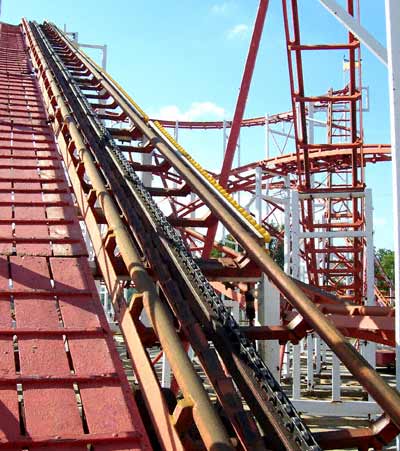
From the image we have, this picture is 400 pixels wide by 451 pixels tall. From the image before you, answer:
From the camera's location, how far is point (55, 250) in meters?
3.68

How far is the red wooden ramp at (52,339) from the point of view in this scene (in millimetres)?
2268

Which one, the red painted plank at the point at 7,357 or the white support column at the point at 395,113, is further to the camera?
the red painted plank at the point at 7,357

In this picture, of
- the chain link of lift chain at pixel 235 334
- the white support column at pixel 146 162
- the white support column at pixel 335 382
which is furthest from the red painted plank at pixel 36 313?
the white support column at pixel 335 382

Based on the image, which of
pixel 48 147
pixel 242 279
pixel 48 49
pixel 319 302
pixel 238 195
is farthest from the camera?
pixel 238 195

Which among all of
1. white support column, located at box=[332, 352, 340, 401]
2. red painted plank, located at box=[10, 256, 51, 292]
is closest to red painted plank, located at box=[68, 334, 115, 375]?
red painted plank, located at box=[10, 256, 51, 292]

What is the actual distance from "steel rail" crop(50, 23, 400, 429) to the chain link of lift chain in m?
0.28

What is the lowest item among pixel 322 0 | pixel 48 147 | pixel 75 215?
pixel 75 215

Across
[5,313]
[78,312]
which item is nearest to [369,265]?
[78,312]

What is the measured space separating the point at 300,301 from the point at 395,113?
82 centimetres

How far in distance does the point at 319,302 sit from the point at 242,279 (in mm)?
1211

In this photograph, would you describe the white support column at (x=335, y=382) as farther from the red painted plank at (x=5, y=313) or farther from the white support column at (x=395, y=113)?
the white support column at (x=395, y=113)

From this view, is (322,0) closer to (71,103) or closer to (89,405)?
(89,405)

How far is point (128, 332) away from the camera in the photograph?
109 inches

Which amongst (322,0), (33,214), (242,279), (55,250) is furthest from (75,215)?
(322,0)
